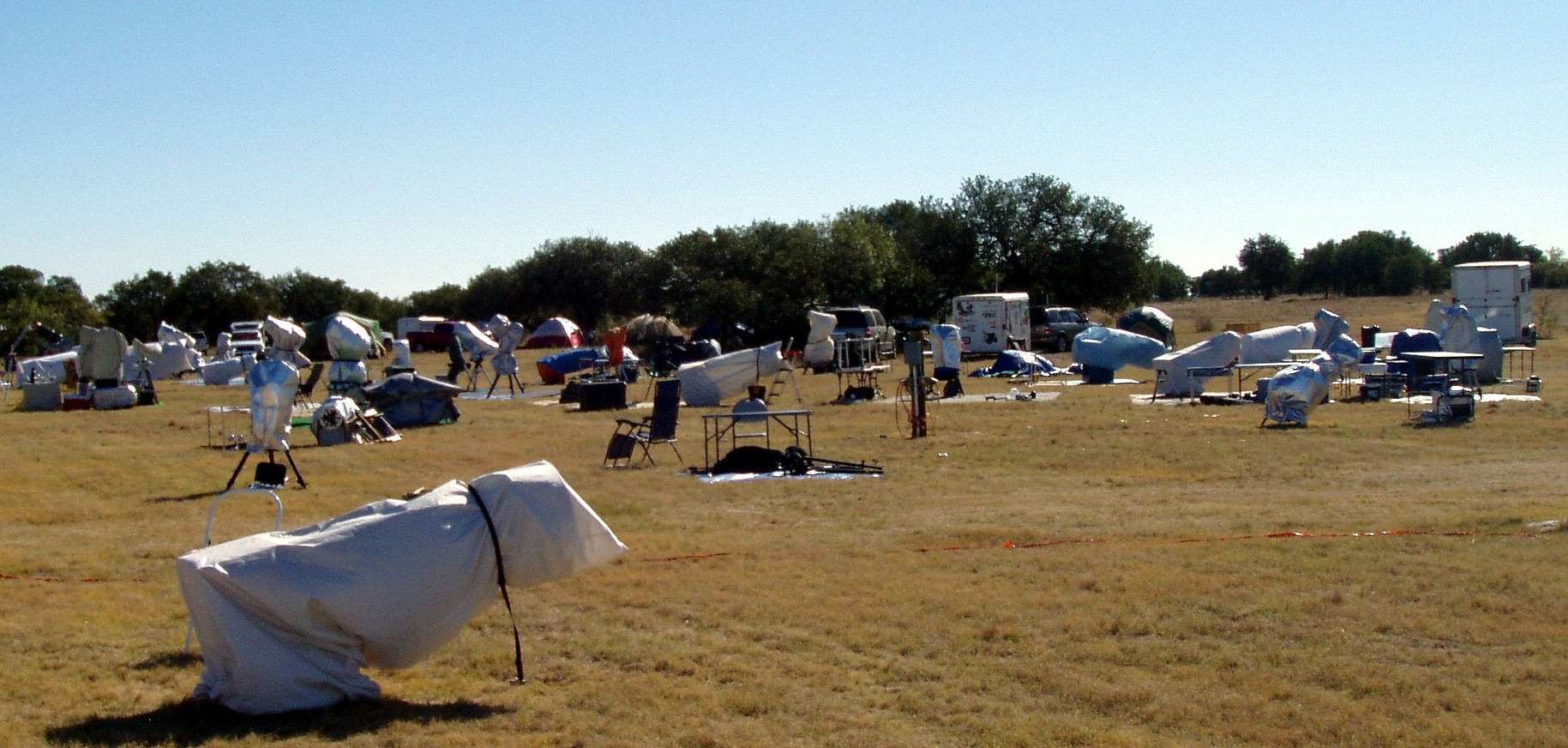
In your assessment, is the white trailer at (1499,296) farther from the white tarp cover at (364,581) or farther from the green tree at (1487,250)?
the green tree at (1487,250)

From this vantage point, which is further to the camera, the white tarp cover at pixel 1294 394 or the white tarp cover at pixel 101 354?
the white tarp cover at pixel 101 354

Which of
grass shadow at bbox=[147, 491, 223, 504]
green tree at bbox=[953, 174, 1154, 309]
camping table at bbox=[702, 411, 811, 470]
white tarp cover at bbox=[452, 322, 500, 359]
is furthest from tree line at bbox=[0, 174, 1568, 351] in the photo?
grass shadow at bbox=[147, 491, 223, 504]

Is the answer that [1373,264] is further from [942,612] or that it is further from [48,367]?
[942,612]

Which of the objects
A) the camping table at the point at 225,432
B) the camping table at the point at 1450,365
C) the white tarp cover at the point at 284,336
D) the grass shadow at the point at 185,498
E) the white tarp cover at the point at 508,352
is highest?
the white tarp cover at the point at 284,336

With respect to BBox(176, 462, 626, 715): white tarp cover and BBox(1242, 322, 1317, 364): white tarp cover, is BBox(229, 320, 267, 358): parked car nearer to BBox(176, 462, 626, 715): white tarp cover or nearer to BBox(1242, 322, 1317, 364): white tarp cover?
BBox(1242, 322, 1317, 364): white tarp cover

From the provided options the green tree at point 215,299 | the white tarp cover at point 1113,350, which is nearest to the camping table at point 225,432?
the white tarp cover at point 1113,350

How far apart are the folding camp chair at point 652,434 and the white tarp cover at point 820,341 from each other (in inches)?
542

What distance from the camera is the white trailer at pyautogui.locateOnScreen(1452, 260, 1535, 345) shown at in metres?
37.3

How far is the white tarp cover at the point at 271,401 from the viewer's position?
47.8ft

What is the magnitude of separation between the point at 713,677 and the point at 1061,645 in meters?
2.01

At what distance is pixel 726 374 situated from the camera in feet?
87.6

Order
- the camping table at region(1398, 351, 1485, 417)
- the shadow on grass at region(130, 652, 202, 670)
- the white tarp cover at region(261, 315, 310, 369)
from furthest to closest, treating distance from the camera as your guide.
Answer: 1. the camping table at region(1398, 351, 1485, 417)
2. the white tarp cover at region(261, 315, 310, 369)
3. the shadow on grass at region(130, 652, 202, 670)

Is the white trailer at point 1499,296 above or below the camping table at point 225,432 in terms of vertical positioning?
above

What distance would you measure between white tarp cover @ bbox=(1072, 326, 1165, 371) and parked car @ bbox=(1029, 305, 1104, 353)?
10.8m
